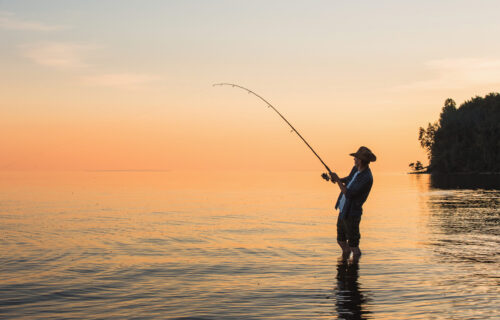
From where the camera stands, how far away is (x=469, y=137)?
128 m

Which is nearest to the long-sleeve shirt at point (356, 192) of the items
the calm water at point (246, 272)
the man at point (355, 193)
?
the man at point (355, 193)

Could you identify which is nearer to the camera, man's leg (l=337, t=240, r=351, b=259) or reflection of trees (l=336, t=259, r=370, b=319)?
reflection of trees (l=336, t=259, r=370, b=319)

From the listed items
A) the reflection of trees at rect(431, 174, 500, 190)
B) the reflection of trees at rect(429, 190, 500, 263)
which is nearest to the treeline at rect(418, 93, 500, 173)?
the reflection of trees at rect(431, 174, 500, 190)

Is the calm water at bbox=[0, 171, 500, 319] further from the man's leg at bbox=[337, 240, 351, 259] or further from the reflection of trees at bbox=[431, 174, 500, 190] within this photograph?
the reflection of trees at bbox=[431, 174, 500, 190]

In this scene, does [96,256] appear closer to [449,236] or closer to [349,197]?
[349,197]

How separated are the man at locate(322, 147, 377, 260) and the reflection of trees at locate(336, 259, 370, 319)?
2.26 ft

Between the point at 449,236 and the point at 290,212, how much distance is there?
11.3 m

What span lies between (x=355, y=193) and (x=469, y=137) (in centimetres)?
12608

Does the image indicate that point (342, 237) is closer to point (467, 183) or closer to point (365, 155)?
point (365, 155)

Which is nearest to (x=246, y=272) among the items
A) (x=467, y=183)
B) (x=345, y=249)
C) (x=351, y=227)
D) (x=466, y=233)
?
(x=351, y=227)

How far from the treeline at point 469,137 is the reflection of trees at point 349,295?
386 ft

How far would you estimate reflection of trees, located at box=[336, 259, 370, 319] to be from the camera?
7.59m

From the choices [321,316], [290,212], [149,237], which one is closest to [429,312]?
[321,316]

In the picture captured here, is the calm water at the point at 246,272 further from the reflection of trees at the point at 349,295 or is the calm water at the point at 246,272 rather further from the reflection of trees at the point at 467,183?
the reflection of trees at the point at 467,183
